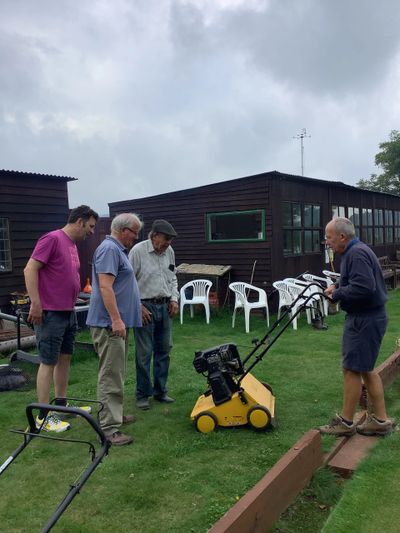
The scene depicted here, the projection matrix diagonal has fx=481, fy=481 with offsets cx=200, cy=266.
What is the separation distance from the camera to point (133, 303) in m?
3.60

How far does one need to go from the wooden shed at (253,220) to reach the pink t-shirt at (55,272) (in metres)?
6.57

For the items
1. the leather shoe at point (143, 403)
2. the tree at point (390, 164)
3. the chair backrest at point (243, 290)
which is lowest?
the leather shoe at point (143, 403)

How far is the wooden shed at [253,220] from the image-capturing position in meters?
9.90

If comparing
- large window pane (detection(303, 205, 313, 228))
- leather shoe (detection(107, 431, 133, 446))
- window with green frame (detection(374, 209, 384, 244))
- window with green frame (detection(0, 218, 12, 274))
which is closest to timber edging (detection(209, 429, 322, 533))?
leather shoe (detection(107, 431, 133, 446))

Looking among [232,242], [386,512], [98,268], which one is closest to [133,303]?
[98,268]

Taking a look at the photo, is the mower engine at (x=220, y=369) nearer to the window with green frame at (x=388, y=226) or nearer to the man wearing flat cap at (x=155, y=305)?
the man wearing flat cap at (x=155, y=305)

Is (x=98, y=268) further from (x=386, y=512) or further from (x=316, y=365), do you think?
(x=316, y=365)

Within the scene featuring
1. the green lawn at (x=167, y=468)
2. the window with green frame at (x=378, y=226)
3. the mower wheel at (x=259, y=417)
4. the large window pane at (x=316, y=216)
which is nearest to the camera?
the green lawn at (x=167, y=468)

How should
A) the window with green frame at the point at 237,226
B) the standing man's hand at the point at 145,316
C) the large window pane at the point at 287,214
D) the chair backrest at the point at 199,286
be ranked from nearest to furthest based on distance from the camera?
the standing man's hand at the point at 145,316
the chair backrest at the point at 199,286
the window with green frame at the point at 237,226
the large window pane at the point at 287,214

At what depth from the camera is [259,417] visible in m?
3.51

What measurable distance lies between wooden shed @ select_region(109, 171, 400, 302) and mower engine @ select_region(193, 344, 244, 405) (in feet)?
20.8

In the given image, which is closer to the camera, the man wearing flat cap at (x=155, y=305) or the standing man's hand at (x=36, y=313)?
the standing man's hand at (x=36, y=313)

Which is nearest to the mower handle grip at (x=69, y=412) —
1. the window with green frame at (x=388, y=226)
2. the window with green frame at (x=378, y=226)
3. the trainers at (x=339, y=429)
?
the trainers at (x=339, y=429)

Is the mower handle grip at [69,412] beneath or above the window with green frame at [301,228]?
beneath
